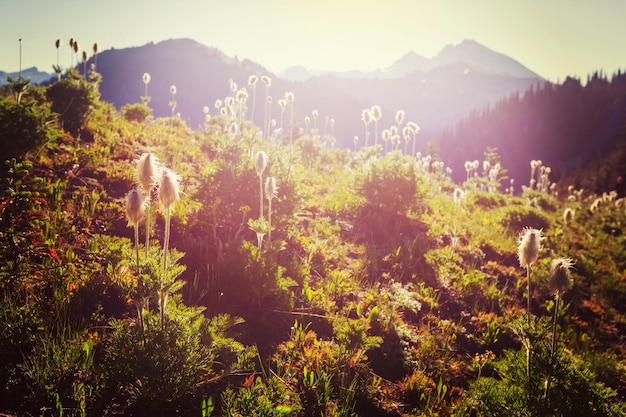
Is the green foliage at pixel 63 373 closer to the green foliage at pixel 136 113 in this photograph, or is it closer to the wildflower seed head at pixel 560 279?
the wildflower seed head at pixel 560 279

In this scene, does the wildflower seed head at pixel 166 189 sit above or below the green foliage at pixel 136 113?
below

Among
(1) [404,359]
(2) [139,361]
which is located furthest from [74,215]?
(1) [404,359]

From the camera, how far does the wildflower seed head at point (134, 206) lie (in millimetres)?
3148

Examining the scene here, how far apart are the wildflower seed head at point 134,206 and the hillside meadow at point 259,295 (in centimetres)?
2

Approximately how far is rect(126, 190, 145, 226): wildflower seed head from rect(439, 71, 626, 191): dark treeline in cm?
11656

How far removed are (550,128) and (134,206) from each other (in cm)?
15786

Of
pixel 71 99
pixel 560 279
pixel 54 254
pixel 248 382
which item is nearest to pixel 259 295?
pixel 248 382

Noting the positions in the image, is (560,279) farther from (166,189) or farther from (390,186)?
(390,186)

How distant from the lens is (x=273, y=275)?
4.48 meters

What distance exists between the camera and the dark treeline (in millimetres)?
116812

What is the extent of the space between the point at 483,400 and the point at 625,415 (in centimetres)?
103

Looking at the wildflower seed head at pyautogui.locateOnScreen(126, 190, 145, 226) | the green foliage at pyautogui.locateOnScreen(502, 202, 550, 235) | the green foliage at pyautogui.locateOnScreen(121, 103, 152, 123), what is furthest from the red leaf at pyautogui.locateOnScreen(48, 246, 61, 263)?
the green foliage at pyautogui.locateOnScreen(502, 202, 550, 235)

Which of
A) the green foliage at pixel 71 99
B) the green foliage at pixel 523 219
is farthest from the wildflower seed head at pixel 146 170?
the green foliage at pixel 523 219

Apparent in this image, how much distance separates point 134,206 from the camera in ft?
10.4
